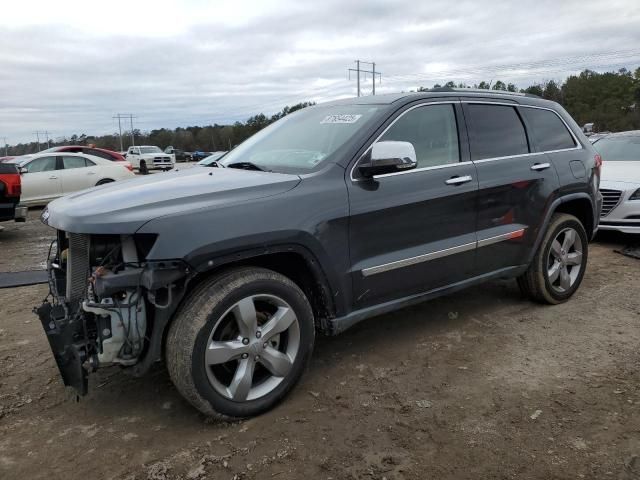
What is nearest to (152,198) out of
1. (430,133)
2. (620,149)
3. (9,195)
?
(430,133)

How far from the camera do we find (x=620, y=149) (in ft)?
28.5

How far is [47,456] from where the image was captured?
2.67 meters

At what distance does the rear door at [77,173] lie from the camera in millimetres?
13141

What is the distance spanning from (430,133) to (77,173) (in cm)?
1184

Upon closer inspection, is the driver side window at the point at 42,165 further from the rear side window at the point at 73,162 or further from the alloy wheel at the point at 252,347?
the alloy wheel at the point at 252,347

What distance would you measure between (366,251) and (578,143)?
275 centimetres

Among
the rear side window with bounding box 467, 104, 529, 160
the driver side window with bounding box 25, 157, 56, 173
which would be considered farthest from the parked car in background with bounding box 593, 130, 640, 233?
the driver side window with bounding box 25, 157, 56, 173

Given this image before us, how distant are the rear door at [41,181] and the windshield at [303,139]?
10340mm

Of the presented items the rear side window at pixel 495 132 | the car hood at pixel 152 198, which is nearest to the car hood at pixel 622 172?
the rear side window at pixel 495 132

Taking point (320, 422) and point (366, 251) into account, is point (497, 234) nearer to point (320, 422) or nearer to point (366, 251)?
point (366, 251)

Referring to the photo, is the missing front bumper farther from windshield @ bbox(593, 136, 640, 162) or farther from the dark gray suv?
windshield @ bbox(593, 136, 640, 162)

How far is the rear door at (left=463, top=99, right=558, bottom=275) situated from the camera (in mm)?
3926

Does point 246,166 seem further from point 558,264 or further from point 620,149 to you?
point 620,149

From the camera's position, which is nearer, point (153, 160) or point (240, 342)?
point (240, 342)
